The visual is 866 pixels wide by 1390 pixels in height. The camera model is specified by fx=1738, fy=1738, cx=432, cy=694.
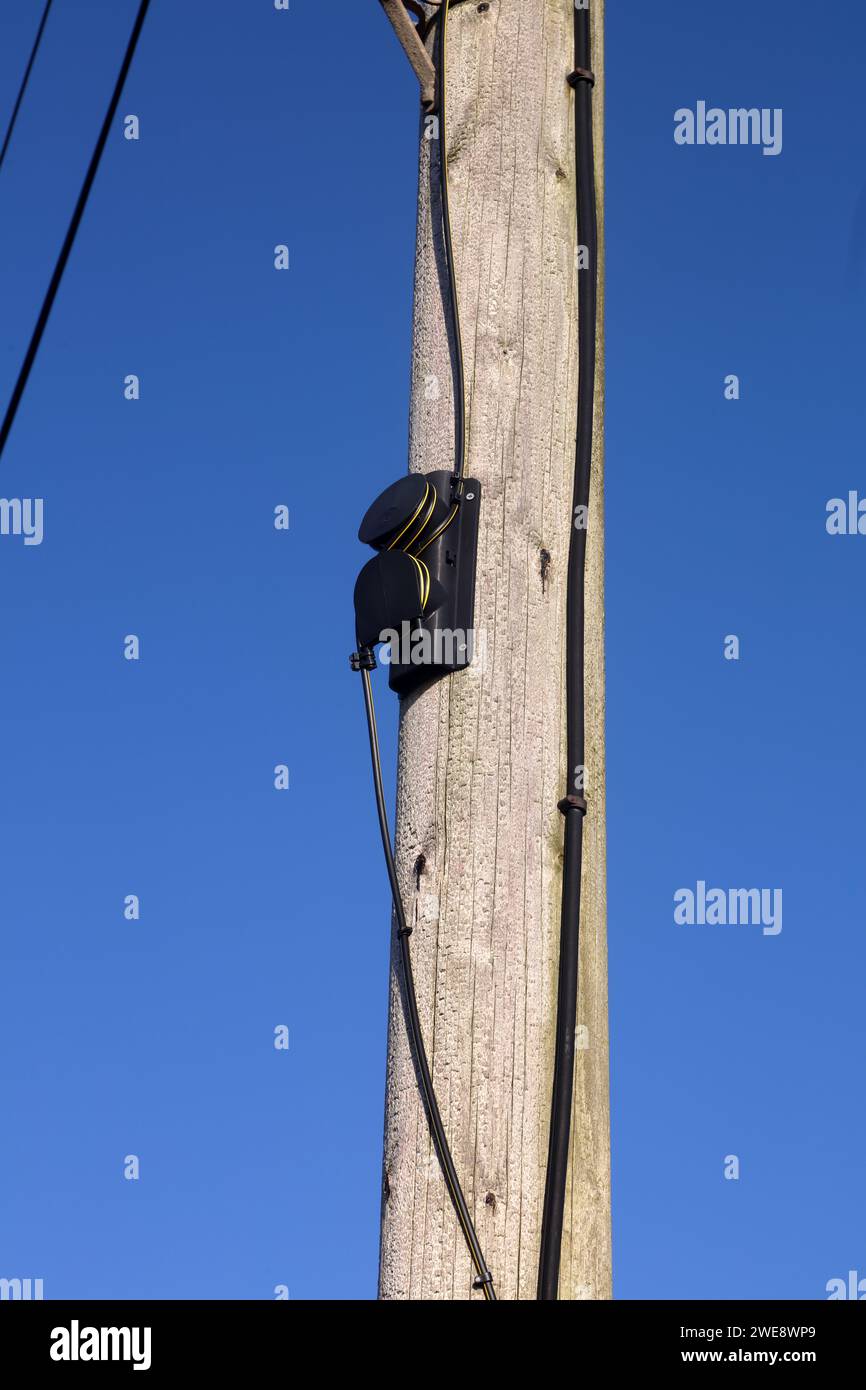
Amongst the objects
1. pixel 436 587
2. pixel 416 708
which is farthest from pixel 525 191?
pixel 416 708

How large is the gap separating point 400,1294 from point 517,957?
1.57 ft

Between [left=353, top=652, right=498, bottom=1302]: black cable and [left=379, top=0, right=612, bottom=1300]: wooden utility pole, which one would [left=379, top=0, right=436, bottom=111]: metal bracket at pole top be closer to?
[left=379, top=0, right=612, bottom=1300]: wooden utility pole

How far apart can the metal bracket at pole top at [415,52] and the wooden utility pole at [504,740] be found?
2 cm

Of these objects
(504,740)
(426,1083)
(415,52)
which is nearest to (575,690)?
(504,740)

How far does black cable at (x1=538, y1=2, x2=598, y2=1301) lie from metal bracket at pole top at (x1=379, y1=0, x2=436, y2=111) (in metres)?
0.25

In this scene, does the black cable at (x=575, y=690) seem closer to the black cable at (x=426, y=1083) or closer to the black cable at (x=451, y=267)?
the black cable at (x=426, y=1083)

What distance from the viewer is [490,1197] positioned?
2.35 m

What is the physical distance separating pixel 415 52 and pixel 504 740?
130 centimetres

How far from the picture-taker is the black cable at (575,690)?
7.68ft

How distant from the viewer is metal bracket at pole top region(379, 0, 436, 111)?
9.98 ft

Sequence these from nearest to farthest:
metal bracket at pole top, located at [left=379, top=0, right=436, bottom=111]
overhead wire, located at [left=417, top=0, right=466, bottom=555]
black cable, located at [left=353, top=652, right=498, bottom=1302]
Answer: black cable, located at [left=353, top=652, right=498, bottom=1302], overhead wire, located at [left=417, top=0, right=466, bottom=555], metal bracket at pole top, located at [left=379, top=0, right=436, bottom=111]

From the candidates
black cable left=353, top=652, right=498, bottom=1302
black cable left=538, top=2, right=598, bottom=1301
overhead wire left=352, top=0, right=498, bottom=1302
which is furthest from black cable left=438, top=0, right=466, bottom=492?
black cable left=353, top=652, right=498, bottom=1302
